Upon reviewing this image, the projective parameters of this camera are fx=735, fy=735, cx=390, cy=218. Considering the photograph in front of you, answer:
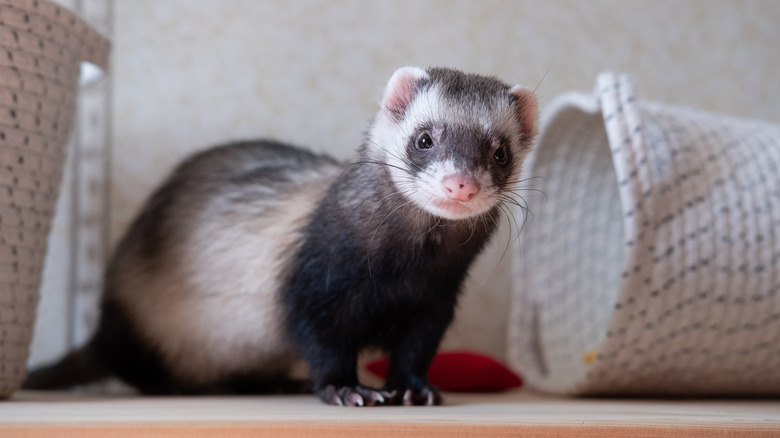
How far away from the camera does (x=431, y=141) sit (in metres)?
0.96

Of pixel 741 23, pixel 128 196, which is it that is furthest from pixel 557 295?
pixel 128 196

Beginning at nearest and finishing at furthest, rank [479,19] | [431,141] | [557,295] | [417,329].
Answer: [431,141] → [417,329] → [557,295] → [479,19]

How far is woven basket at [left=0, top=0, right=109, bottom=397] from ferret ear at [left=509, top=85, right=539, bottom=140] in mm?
657

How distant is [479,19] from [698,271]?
0.76m

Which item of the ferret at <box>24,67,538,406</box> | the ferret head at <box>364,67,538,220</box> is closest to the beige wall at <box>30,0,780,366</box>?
the ferret at <box>24,67,538,406</box>

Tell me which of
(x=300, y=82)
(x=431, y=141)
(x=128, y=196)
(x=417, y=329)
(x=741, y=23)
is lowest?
(x=417, y=329)

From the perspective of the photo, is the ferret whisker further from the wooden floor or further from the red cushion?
the red cushion

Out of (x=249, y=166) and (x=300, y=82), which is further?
(x=300, y=82)

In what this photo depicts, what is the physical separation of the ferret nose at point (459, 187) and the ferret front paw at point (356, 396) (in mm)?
309

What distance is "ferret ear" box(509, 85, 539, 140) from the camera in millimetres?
1037

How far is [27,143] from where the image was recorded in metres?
1.04

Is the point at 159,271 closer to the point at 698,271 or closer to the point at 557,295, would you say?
the point at 557,295

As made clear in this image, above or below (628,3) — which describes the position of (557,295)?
below

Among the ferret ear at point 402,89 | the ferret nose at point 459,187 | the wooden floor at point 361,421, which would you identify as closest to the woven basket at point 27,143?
the wooden floor at point 361,421
